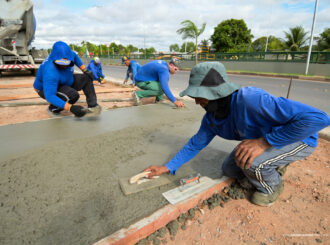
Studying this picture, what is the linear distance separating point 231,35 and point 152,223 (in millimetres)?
32409

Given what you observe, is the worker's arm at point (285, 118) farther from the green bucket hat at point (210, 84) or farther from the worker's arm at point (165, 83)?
the worker's arm at point (165, 83)

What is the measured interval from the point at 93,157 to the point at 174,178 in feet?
3.09

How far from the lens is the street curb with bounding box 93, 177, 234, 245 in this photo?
4.12ft

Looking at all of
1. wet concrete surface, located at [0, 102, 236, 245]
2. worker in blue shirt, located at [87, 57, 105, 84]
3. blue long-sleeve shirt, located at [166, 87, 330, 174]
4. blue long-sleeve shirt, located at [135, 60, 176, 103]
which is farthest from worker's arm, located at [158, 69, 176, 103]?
worker in blue shirt, located at [87, 57, 105, 84]

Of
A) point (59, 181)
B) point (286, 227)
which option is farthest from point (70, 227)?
point (286, 227)

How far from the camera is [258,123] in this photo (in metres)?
1.45

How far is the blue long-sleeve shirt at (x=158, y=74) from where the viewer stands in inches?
167

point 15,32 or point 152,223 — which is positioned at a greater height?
point 15,32

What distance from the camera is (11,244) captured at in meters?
1.25

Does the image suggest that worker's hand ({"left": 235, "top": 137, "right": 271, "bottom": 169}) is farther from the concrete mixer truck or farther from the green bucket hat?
the concrete mixer truck

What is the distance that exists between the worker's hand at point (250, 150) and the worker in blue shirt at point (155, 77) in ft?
9.47

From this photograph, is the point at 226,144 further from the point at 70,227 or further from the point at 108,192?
the point at 70,227

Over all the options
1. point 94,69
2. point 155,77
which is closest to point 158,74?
point 155,77

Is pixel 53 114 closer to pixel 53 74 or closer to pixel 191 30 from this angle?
pixel 53 74
